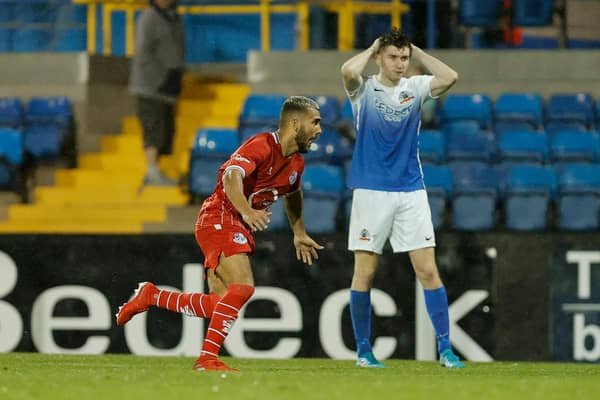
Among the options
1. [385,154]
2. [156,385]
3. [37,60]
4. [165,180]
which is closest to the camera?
[156,385]

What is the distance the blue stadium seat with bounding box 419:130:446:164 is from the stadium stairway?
2107 mm

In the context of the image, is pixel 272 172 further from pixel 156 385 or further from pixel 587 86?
pixel 587 86

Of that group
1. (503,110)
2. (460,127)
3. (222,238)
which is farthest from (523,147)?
(222,238)

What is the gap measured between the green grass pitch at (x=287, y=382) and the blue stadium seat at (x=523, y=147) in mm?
3789

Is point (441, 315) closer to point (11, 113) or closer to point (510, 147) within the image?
point (510, 147)

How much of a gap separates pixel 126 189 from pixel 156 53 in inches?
54.6

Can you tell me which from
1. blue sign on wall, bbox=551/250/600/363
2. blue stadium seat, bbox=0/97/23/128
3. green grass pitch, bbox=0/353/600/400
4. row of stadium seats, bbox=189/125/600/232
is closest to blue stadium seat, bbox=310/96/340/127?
row of stadium seats, bbox=189/125/600/232

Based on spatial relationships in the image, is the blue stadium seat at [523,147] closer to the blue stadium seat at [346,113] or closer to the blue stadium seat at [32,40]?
the blue stadium seat at [346,113]

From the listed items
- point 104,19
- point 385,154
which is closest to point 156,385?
point 385,154

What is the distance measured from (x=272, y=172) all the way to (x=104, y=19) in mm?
8107

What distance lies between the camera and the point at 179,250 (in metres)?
11.7

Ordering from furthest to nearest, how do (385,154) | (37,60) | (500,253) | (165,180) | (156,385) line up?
(37,60) → (165,180) → (500,253) → (385,154) → (156,385)

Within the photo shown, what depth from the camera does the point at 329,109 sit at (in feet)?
44.5

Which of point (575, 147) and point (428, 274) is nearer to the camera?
point (428, 274)
